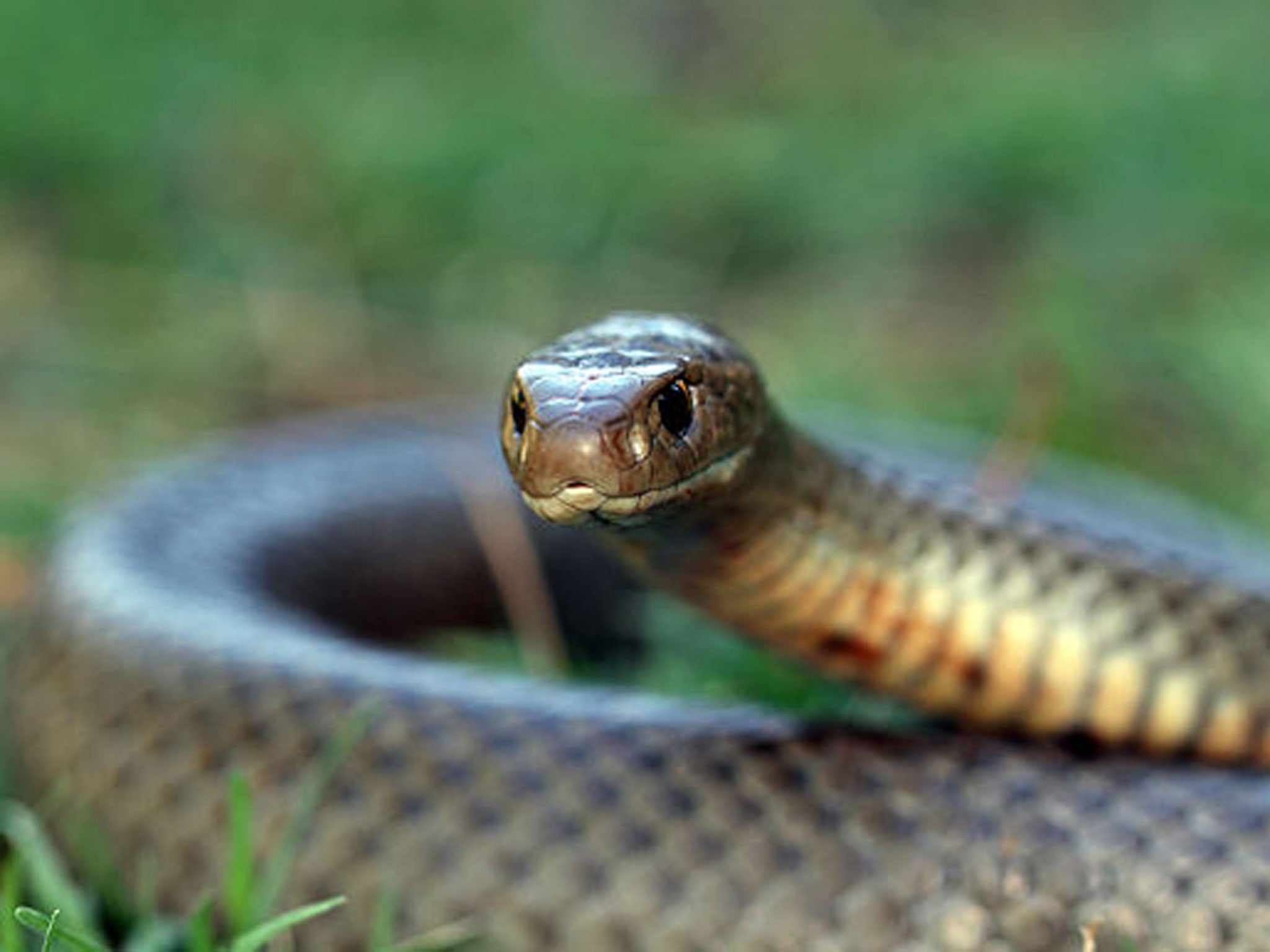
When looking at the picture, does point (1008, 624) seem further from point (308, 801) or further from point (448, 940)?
point (308, 801)

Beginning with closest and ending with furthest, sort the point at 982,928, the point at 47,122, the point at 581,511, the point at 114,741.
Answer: the point at 581,511 < the point at 982,928 < the point at 114,741 < the point at 47,122

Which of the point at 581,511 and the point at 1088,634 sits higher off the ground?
the point at 581,511

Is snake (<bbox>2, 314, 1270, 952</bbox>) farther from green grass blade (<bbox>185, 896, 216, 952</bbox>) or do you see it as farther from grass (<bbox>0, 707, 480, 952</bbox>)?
green grass blade (<bbox>185, 896, 216, 952</bbox>)

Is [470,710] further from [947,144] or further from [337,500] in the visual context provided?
[947,144]

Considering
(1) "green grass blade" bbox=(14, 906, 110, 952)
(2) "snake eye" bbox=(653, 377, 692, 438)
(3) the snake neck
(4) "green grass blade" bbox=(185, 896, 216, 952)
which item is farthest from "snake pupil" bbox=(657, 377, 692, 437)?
(1) "green grass blade" bbox=(14, 906, 110, 952)

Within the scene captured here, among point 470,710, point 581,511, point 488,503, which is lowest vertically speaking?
point 488,503

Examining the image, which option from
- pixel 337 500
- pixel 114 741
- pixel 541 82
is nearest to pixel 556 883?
pixel 114 741

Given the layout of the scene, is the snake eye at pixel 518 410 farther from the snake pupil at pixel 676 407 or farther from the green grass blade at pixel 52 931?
the green grass blade at pixel 52 931
